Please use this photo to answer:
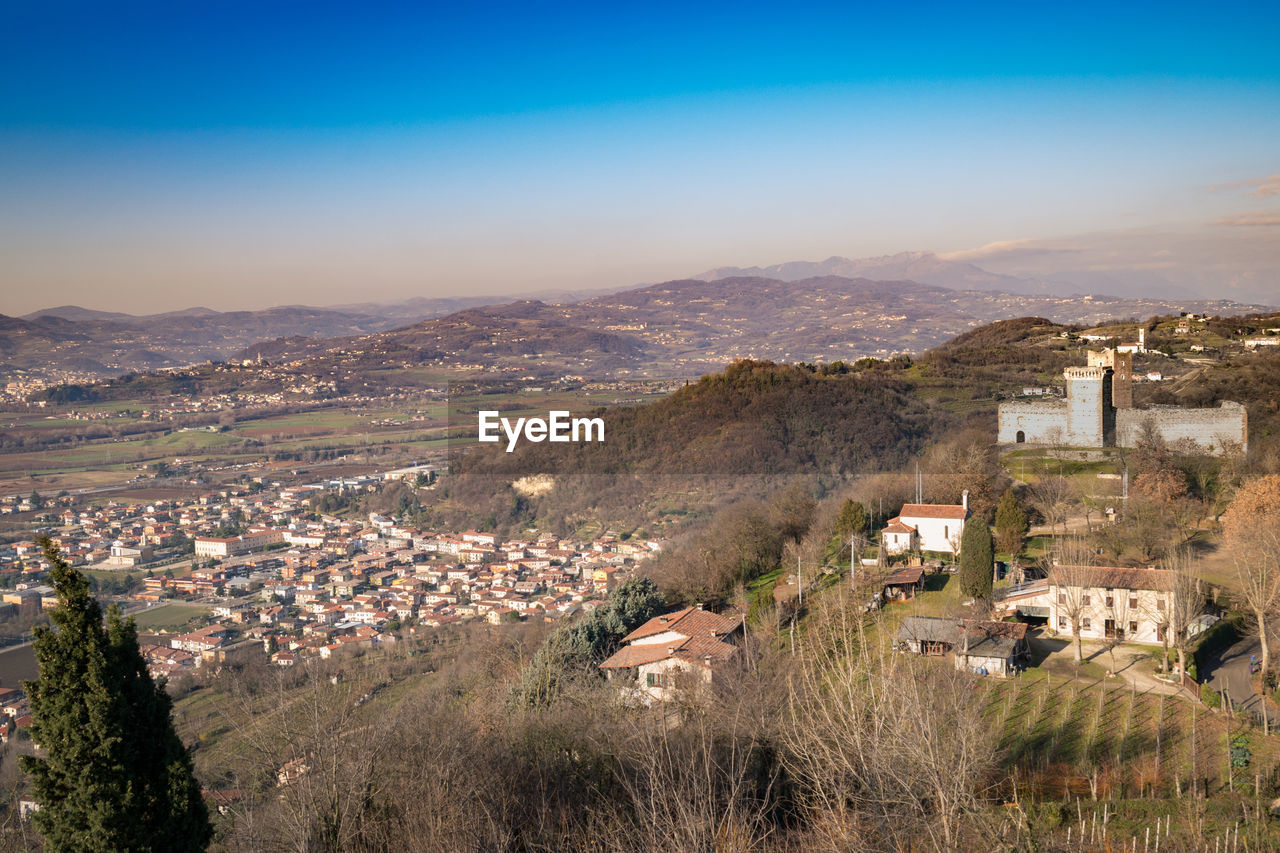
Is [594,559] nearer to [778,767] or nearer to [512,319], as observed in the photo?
[778,767]

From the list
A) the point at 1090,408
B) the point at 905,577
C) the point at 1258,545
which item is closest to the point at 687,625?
the point at 905,577

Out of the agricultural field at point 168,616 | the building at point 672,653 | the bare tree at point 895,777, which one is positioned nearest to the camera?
the bare tree at point 895,777

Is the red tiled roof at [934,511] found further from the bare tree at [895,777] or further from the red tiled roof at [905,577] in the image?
the bare tree at [895,777]

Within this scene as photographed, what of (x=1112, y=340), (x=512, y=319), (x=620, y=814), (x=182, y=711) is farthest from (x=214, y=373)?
(x=620, y=814)

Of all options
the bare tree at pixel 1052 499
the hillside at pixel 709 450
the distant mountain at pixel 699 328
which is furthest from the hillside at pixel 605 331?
the bare tree at pixel 1052 499

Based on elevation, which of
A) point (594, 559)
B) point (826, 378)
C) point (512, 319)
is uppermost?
point (512, 319)

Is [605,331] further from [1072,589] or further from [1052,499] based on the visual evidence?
[1072,589]
